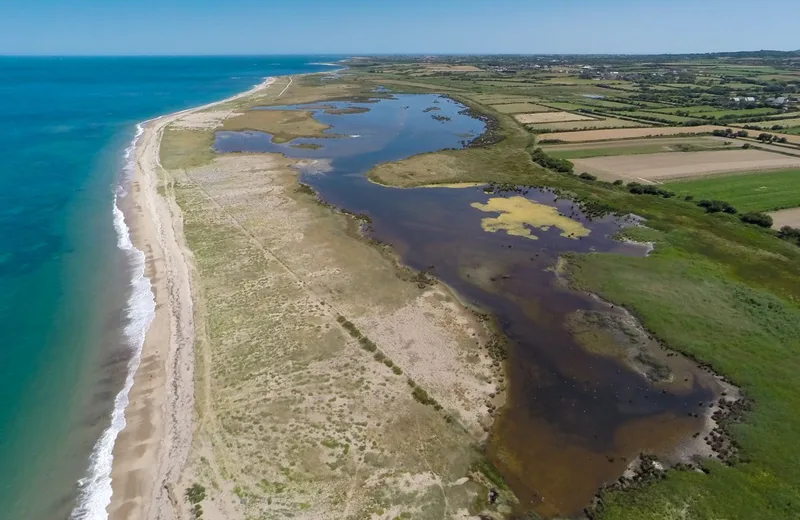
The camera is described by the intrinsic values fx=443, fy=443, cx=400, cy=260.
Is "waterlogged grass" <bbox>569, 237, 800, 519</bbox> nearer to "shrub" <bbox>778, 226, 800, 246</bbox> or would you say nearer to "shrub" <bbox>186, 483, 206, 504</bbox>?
"shrub" <bbox>778, 226, 800, 246</bbox>

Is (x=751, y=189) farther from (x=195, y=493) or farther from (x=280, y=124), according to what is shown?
(x=280, y=124)

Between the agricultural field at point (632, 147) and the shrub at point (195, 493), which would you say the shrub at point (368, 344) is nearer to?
the shrub at point (195, 493)

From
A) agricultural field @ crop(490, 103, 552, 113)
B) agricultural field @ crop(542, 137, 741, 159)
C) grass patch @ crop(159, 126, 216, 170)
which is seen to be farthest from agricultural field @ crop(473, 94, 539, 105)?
grass patch @ crop(159, 126, 216, 170)

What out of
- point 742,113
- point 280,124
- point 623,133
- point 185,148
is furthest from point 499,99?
point 185,148

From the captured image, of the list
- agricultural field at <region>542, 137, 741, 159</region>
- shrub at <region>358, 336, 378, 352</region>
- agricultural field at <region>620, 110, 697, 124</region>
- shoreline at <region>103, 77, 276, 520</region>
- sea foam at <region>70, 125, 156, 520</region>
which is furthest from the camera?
agricultural field at <region>620, 110, 697, 124</region>

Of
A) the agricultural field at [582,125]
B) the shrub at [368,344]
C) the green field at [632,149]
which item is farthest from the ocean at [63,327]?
the agricultural field at [582,125]

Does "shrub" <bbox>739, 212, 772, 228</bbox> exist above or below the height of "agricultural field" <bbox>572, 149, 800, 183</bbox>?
below

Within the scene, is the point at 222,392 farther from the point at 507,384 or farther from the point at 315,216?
the point at 315,216
